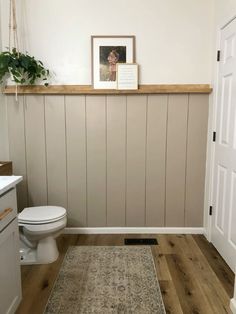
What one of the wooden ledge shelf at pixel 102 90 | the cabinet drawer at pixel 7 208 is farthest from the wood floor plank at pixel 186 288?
the wooden ledge shelf at pixel 102 90

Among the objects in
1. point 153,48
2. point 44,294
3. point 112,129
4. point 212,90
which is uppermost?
point 153,48

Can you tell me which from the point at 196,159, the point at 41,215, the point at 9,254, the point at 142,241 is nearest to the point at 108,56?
the point at 196,159

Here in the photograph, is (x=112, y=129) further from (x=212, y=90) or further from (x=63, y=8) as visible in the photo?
(x=63, y=8)

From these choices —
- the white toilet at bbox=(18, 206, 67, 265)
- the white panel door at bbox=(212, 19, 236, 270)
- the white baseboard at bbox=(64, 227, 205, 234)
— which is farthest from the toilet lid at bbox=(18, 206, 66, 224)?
the white panel door at bbox=(212, 19, 236, 270)

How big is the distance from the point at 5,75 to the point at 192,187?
2.24 meters

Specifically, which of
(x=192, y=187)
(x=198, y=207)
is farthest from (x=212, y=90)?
(x=198, y=207)

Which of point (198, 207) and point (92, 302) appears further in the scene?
point (198, 207)

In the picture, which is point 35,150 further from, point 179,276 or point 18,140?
point 179,276

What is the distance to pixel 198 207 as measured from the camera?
9.56 feet

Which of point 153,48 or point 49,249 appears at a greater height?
point 153,48

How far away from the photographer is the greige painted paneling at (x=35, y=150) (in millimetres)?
2781

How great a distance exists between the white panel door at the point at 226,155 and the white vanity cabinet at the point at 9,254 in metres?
1.64

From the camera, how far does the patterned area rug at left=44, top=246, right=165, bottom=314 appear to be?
178 centimetres

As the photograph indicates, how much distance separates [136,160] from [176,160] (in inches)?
16.6
